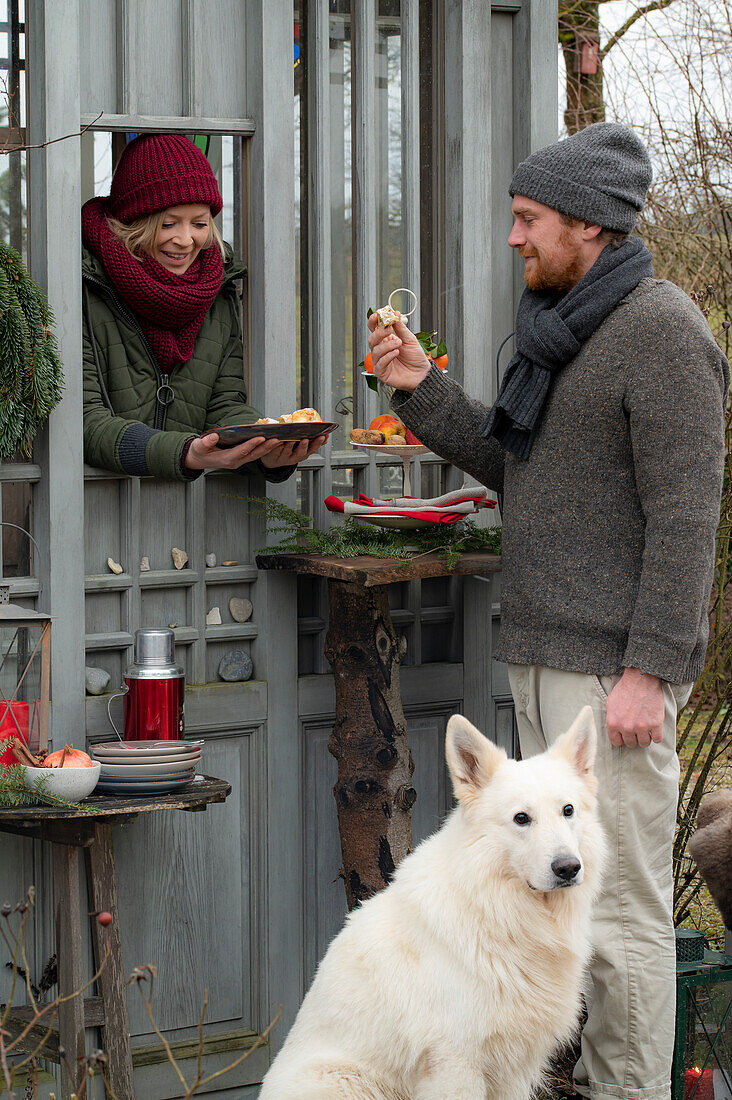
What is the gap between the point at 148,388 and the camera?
357cm

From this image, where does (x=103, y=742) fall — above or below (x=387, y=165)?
below

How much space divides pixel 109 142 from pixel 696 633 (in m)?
2.25

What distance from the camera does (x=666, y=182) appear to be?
7957 mm

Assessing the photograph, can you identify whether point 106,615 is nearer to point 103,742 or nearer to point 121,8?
point 103,742

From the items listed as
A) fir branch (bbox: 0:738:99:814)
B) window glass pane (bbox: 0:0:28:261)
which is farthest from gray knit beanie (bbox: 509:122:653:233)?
fir branch (bbox: 0:738:99:814)

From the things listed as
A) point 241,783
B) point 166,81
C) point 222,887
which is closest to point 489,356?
point 166,81

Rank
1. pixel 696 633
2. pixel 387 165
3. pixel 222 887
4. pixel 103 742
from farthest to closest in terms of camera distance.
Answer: pixel 387 165
pixel 222 887
pixel 103 742
pixel 696 633

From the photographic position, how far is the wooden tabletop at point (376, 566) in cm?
331

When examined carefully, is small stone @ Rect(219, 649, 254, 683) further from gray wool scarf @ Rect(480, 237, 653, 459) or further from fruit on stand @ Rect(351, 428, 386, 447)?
gray wool scarf @ Rect(480, 237, 653, 459)

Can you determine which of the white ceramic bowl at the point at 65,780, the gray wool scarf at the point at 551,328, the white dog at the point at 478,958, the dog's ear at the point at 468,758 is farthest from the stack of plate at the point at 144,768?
the gray wool scarf at the point at 551,328

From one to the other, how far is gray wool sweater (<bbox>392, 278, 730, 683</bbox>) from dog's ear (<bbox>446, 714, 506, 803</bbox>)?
20.0 inches

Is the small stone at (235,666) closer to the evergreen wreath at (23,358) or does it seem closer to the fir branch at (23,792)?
the fir branch at (23,792)

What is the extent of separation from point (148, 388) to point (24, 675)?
2.99 ft

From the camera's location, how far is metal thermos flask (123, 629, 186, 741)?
10.9 ft
